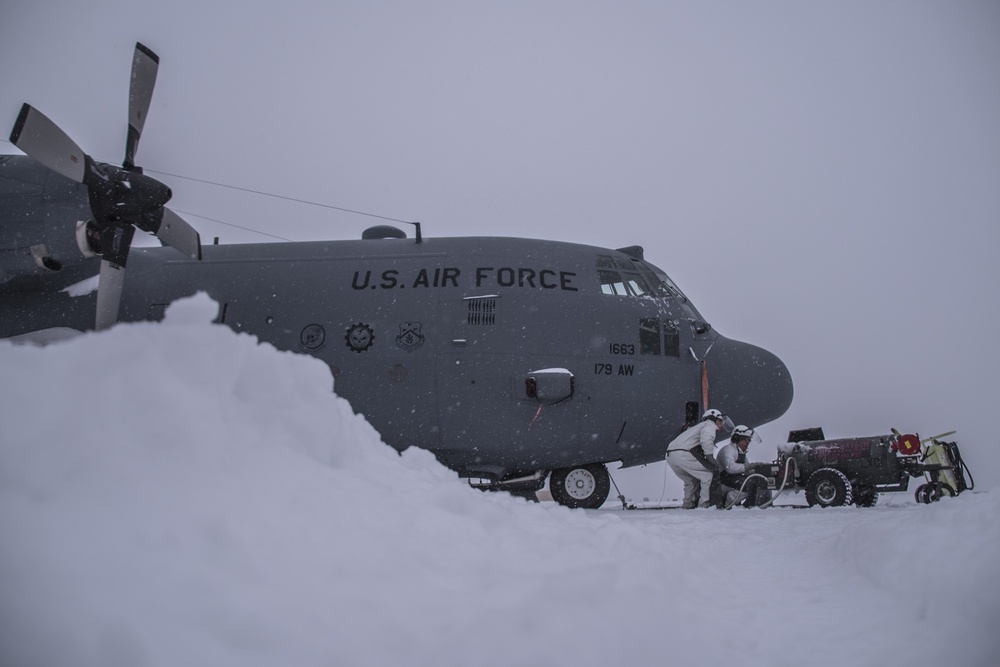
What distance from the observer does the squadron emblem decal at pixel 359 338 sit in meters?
10.4

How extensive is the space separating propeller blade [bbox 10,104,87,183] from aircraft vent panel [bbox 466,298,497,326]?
5.94 metres

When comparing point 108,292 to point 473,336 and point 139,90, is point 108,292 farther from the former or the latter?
point 473,336

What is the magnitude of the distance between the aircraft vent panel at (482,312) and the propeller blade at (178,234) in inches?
175

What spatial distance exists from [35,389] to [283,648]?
1618 mm

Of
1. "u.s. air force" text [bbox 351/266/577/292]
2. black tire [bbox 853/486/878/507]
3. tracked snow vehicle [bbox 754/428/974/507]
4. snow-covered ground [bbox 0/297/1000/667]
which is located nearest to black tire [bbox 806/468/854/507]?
tracked snow vehicle [bbox 754/428/974/507]

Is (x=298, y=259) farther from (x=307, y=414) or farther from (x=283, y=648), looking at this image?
(x=283, y=648)

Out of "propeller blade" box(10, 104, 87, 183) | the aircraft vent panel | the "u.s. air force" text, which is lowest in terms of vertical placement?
the aircraft vent panel

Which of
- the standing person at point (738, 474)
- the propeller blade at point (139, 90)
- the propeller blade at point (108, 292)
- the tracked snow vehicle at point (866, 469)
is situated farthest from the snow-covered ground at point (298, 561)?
the propeller blade at point (139, 90)

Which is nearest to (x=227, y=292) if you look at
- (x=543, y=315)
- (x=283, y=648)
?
(x=543, y=315)

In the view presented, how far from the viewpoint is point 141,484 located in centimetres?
229

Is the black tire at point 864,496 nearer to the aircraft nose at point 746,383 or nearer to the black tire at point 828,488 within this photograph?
the black tire at point 828,488

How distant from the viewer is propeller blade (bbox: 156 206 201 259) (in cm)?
912

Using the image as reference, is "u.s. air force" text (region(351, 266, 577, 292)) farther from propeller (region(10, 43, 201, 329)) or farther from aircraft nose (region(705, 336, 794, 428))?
aircraft nose (region(705, 336, 794, 428))

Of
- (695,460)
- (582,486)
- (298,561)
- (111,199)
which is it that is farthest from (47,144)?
(695,460)
